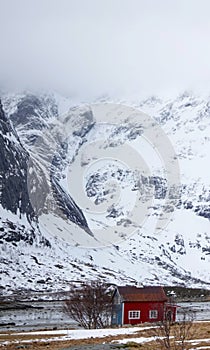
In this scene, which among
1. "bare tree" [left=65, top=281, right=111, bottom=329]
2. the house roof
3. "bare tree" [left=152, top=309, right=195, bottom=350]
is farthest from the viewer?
the house roof

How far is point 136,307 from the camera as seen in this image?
70688mm

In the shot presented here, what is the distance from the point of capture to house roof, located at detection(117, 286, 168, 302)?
70875mm

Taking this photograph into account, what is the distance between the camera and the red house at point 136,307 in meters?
69.9

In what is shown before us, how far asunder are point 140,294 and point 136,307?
1880 millimetres

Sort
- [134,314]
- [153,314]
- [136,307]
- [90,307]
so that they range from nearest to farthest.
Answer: [90,307] < [134,314] < [136,307] < [153,314]

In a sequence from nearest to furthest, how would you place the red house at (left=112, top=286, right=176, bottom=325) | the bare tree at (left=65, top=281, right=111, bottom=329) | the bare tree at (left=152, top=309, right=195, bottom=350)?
1. the bare tree at (left=152, top=309, right=195, bottom=350)
2. the bare tree at (left=65, top=281, right=111, bottom=329)
3. the red house at (left=112, top=286, right=176, bottom=325)

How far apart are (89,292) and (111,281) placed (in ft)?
428

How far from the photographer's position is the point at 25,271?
185750 mm

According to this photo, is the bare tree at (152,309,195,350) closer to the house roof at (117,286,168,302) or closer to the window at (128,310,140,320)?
the window at (128,310,140,320)

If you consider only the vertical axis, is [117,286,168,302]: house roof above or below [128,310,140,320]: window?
above

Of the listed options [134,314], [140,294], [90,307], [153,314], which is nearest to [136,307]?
[134,314]

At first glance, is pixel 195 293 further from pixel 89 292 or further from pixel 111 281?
pixel 89 292

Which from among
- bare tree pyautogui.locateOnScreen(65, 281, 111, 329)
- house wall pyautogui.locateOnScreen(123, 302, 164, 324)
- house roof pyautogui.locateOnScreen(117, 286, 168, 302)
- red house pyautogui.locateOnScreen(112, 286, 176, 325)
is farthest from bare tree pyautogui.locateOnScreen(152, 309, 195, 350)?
house roof pyautogui.locateOnScreen(117, 286, 168, 302)

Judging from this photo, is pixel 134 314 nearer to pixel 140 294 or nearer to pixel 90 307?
pixel 140 294
